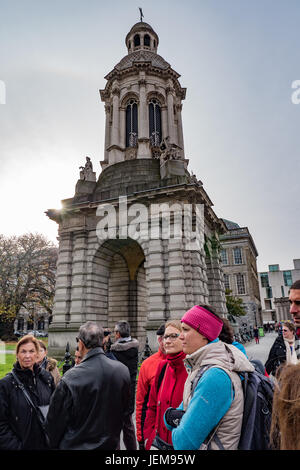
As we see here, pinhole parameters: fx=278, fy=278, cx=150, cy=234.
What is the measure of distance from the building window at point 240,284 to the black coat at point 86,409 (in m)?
47.5

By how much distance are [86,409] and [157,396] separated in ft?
3.44

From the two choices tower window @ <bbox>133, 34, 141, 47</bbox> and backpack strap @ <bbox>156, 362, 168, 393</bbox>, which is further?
tower window @ <bbox>133, 34, 141, 47</bbox>

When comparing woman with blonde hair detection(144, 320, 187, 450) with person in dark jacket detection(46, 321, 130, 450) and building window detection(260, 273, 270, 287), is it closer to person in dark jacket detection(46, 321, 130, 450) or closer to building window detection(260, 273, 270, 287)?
person in dark jacket detection(46, 321, 130, 450)

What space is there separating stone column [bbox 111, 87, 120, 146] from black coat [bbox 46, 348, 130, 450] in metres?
20.2

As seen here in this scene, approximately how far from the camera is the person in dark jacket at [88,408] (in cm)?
270

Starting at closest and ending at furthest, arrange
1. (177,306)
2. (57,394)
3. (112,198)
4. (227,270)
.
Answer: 1. (57,394)
2. (177,306)
3. (112,198)
4. (227,270)

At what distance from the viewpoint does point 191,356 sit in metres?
2.33

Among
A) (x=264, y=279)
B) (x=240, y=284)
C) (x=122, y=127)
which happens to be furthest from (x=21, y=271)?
(x=264, y=279)

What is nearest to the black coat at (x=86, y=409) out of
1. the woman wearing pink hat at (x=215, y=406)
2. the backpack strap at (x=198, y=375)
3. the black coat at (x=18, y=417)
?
the black coat at (x=18, y=417)

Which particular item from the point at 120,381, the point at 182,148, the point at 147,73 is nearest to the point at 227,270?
the point at 182,148

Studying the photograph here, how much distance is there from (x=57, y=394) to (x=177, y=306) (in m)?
10.8

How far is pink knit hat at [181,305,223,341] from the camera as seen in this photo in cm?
246

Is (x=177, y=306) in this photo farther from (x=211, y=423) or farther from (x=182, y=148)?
(x=182, y=148)

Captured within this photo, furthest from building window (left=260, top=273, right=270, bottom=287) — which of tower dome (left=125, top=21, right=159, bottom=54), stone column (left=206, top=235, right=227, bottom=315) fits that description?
tower dome (left=125, top=21, right=159, bottom=54)
